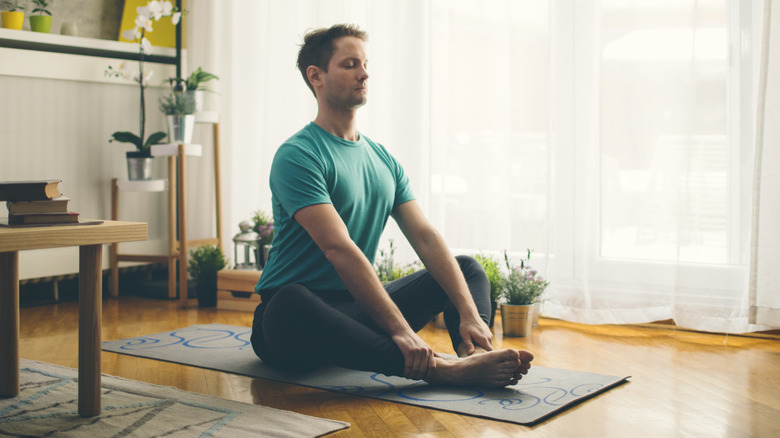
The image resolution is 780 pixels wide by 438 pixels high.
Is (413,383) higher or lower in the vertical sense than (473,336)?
lower

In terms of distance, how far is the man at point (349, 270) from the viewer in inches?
71.2

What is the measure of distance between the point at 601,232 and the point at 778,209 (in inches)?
25.6

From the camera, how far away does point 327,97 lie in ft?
6.88

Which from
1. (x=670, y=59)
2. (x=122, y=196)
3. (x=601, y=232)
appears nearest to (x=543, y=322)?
(x=601, y=232)

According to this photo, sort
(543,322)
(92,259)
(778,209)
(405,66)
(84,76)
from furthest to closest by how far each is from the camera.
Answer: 1. (84,76)
2. (405,66)
3. (543,322)
4. (778,209)
5. (92,259)

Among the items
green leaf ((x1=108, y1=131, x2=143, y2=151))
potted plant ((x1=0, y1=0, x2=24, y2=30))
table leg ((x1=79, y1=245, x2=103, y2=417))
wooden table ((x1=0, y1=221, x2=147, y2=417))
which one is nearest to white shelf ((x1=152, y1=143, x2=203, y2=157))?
green leaf ((x1=108, y1=131, x2=143, y2=151))

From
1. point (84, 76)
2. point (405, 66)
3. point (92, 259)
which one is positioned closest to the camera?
point (92, 259)

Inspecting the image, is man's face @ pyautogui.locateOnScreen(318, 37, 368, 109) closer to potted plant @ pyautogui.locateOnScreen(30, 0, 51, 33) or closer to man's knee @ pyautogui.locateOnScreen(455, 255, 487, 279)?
man's knee @ pyautogui.locateOnScreen(455, 255, 487, 279)

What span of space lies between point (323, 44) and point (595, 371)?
1229 millimetres

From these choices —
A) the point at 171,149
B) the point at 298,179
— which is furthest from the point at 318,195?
the point at 171,149

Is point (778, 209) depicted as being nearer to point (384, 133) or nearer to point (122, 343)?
point (384, 133)

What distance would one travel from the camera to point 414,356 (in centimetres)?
178

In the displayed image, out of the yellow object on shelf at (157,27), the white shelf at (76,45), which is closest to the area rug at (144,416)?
the white shelf at (76,45)

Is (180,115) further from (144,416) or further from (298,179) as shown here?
(144,416)
